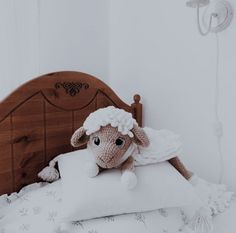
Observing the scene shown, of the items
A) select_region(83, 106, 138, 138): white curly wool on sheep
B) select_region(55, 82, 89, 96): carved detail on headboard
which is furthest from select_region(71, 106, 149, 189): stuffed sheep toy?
select_region(55, 82, 89, 96): carved detail on headboard

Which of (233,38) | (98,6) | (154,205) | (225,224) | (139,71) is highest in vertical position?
(98,6)

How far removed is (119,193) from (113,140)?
168mm

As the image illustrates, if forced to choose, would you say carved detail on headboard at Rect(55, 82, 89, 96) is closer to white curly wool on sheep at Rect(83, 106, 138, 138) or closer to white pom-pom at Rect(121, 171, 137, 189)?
white curly wool on sheep at Rect(83, 106, 138, 138)

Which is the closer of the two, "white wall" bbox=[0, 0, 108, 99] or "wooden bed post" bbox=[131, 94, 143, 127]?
"white wall" bbox=[0, 0, 108, 99]

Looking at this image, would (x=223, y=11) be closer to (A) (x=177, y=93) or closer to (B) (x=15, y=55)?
(A) (x=177, y=93)

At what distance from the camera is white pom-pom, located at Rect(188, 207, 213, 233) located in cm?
86

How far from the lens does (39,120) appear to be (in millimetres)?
1159

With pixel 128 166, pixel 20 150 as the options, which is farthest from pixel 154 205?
pixel 20 150

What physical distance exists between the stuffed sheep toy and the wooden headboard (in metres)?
0.34

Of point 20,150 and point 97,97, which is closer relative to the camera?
point 20,150

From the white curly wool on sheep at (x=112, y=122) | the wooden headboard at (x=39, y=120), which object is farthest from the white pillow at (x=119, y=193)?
the wooden headboard at (x=39, y=120)

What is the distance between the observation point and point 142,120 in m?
1.61

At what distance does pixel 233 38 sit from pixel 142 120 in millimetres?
692

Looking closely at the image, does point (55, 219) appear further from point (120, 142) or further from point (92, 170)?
point (120, 142)
